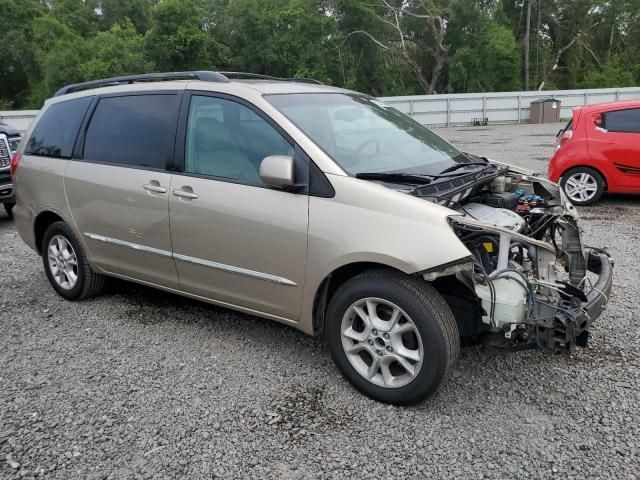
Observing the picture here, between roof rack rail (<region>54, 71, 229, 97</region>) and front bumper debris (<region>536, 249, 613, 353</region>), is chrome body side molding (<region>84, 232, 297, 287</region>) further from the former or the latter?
front bumper debris (<region>536, 249, 613, 353</region>)

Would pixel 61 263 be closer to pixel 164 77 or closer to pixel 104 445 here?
pixel 164 77

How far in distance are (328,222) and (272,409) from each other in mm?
1103

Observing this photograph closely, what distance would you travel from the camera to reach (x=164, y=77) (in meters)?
A: 4.06

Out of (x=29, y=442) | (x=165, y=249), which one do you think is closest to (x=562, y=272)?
(x=165, y=249)

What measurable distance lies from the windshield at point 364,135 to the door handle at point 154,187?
995 millimetres

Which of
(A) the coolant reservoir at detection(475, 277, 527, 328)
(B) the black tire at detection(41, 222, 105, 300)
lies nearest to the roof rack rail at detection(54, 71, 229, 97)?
(B) the black tire at detection(41, 222, 105, 300)

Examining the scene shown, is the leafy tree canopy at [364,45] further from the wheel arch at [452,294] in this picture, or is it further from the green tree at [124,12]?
the wheel arch at [452,294]

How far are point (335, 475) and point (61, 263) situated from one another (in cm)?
332

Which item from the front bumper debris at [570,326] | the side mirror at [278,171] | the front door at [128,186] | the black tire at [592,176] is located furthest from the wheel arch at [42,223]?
the black tire at [592,176]

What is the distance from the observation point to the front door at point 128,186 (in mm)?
3797

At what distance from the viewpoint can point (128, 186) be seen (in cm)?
393

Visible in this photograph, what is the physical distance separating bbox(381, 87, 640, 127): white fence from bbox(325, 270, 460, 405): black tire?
27.5m

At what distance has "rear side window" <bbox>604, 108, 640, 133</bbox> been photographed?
732 cm

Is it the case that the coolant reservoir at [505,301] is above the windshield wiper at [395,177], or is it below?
below
